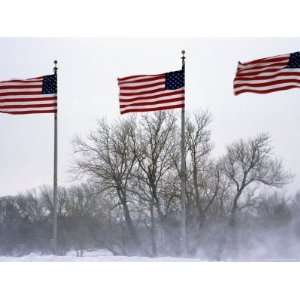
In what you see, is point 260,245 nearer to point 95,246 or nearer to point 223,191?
point 223,191

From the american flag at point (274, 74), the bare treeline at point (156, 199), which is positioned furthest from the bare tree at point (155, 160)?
the american flag at point (274, 74)

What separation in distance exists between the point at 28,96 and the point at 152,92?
241cm

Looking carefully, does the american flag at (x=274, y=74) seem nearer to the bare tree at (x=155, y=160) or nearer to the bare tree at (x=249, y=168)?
the bare tree at (x=249, y=168)

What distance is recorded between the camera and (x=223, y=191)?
1609cm

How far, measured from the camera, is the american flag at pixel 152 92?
15.4 metres

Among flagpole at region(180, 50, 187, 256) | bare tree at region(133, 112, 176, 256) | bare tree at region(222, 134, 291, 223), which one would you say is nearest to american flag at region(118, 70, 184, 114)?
flagpole at region(180, 50, 187, 256)

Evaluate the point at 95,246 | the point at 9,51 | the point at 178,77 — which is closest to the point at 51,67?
the point at 9,51

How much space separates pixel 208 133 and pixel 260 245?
8.01 feet

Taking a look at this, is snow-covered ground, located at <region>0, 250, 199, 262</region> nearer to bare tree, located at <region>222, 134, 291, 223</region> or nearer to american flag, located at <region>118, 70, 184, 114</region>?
bare tree, located at <region>222, 134, 291, 223</region>

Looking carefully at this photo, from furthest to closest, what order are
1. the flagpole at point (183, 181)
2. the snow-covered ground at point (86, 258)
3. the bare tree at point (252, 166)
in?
the bare tree at point (252, 166)
the flagpole at point (183, 181)
the snow-covered ground at point (86, 258)

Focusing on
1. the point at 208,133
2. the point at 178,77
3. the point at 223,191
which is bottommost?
the point at 223,191

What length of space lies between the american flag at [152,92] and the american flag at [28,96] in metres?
1.42

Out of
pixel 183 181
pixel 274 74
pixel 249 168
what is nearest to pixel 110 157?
pixel 183 181
